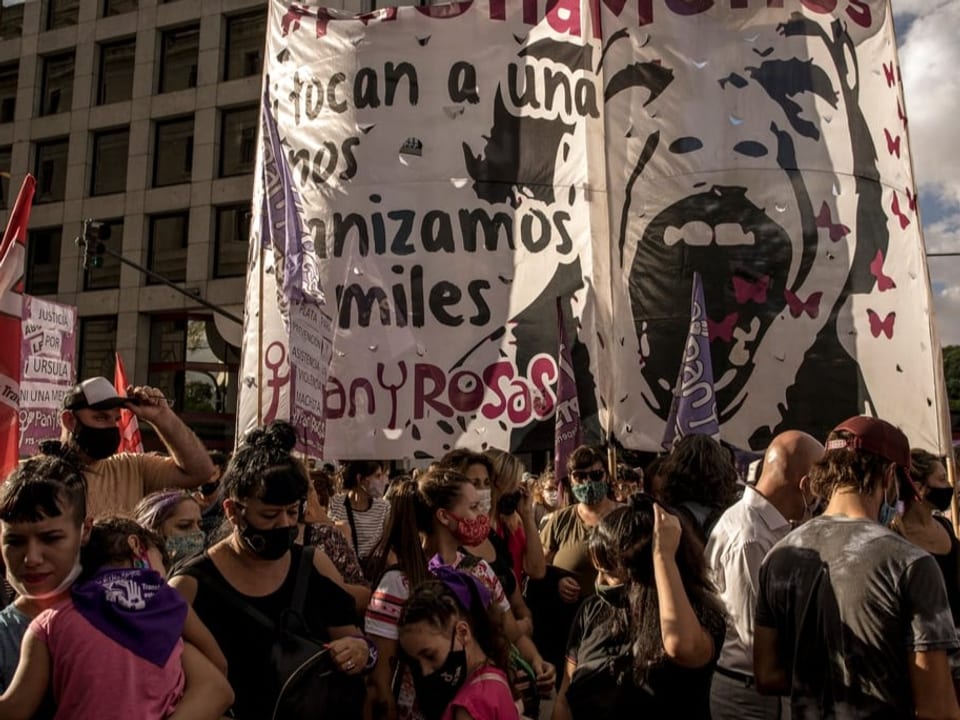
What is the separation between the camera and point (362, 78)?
26.2 ft

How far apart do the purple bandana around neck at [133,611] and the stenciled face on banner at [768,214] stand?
552 cm

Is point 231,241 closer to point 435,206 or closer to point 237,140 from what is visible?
point 237,140

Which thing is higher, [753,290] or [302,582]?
[753,290]

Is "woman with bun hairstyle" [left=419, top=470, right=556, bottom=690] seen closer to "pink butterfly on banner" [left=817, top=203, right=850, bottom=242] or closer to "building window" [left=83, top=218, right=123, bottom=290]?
"pink butterfly on banner" [left=817, top=203, right=850, bottom=242]

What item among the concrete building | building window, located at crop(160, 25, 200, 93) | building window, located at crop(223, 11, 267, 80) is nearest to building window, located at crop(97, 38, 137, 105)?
the concrete building

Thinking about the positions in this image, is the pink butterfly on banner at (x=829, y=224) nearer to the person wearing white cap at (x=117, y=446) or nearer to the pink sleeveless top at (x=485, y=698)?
the person wearing white cap at (x=117, y=446)

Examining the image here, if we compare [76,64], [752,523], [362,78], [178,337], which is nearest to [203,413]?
[178,337]

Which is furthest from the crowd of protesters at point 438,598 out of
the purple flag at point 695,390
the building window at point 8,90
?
the building window at point 8,90

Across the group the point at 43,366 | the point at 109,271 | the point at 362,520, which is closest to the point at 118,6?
the point at 109,271

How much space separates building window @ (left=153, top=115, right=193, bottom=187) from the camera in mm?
31250

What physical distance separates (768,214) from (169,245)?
26.1m

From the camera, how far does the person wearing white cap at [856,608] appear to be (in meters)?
2.70

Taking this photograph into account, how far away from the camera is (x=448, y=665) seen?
3242 mm

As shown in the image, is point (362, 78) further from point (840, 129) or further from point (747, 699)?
point (747, 699)
